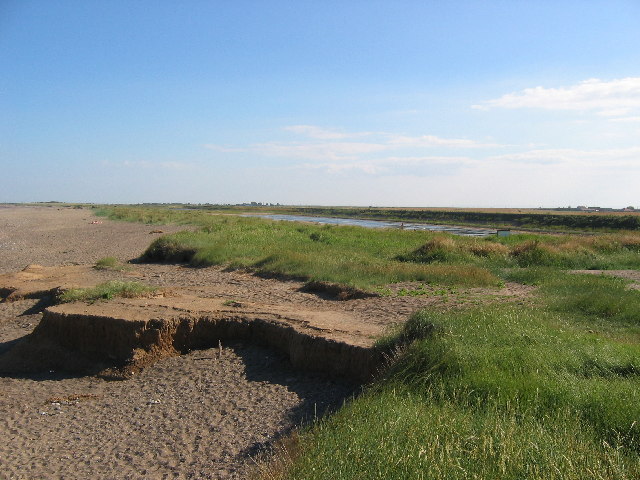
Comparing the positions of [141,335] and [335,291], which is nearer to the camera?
[141,335]

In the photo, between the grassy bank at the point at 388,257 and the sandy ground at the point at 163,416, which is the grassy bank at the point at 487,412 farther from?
the grassy bank at the point at 388,257

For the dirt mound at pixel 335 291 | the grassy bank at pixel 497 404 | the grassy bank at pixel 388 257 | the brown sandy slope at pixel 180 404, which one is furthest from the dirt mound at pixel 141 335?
the grassy bank at pixel 388 257

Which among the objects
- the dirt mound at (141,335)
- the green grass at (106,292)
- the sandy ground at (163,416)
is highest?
the green grass at (106,292)

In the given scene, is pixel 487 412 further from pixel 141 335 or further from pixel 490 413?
pixel 141 335

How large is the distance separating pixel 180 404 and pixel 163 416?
36cm

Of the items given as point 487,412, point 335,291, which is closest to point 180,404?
point 487,412

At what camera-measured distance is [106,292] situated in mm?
10805

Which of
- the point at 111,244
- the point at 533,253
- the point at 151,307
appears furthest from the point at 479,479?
the point at 111,244

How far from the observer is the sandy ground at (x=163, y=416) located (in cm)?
584

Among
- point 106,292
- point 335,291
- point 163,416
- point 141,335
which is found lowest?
point 163,416

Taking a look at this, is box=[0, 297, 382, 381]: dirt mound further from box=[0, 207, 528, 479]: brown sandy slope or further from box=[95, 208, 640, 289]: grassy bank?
box=[95, 208, 640, 289]: grassy bank

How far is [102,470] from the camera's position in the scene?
5.77 meters

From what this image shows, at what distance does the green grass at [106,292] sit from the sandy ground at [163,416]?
4.88 ft

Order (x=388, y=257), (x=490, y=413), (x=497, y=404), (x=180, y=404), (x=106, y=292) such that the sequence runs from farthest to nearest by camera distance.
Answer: (x=388, y=257)
(x=106, y=292)
(x=180, y=404)
(x=497, y=404)
(x=490, y=413)
